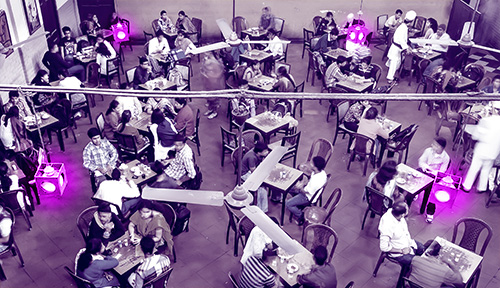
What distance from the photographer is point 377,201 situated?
23.1ft

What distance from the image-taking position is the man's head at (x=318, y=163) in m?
6.81

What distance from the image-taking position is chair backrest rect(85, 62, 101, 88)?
32.9 feet

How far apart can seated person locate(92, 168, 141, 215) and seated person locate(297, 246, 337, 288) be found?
285 cm

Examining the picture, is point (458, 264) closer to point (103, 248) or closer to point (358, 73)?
point (103, 248)

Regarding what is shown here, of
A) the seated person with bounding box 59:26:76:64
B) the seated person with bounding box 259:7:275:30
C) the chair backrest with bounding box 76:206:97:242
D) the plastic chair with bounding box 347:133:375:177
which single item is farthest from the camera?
the seated person with bounding box 259:7:275:30

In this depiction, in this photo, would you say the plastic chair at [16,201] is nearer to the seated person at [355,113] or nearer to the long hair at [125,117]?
the long hair at [125,117]

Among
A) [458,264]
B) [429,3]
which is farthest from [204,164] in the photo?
[429,3]

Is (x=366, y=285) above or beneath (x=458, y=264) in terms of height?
beneath

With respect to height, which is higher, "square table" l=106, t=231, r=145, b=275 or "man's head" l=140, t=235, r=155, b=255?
"man's head" l=140, t=235, r=155, b=255

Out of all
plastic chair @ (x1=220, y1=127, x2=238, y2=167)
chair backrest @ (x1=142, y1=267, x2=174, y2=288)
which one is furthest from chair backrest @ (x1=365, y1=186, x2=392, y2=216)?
chair backrest @ (x1=142, y1=267, x2=174, y2=288)

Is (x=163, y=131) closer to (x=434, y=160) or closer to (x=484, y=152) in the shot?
(x=434, y=160)

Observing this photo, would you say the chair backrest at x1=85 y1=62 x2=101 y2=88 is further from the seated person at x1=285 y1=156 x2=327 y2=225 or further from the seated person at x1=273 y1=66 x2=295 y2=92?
the seated person at x1=285 y1=156 x2=327 y2=225

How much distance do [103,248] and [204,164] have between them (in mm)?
3176

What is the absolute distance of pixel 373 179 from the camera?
7.16m
